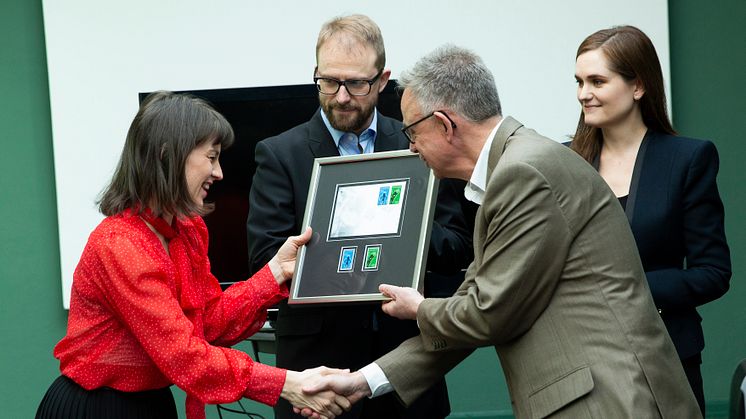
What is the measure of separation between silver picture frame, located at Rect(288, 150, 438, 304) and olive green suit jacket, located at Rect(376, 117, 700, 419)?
1.61ft

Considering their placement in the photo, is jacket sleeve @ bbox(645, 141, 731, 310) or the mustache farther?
the mustache

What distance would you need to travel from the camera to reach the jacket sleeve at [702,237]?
276cm

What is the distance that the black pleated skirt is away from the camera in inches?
96.1

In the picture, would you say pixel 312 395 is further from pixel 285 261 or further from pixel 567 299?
pixel 567 299

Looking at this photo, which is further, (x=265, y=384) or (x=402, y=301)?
(x=265, y=384)

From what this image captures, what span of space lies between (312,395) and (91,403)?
1.88 ft

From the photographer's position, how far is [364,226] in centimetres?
279

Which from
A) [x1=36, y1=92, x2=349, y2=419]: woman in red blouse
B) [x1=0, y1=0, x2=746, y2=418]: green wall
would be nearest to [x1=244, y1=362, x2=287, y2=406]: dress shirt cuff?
[x1=36, y1=92, x2=349, y2=419]: woman in red blouse

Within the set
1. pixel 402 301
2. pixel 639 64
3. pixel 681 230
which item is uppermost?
pixel 639 64

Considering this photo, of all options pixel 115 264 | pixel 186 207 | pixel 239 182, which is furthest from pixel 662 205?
pixel 239 182

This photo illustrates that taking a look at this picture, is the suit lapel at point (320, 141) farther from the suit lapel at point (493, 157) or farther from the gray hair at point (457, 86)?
the suit lapel at point (493, 157)

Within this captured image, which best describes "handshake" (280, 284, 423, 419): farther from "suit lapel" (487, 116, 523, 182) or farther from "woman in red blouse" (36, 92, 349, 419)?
"suit lapel" (487, 116, 523, 182)

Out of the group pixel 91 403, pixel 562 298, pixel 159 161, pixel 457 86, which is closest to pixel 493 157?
pixel 457 86

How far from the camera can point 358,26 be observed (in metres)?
2.93
